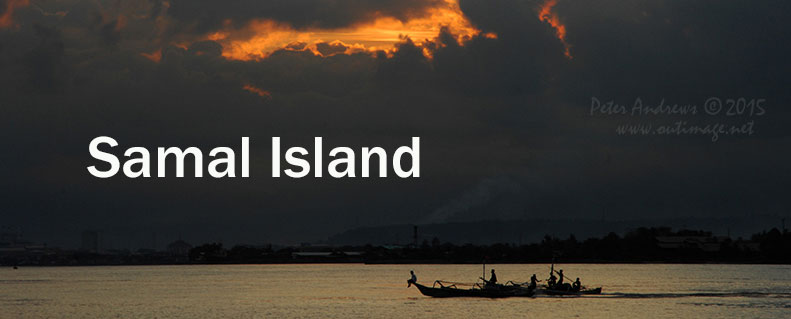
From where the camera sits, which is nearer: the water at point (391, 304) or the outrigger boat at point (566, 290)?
the water at point (391, 304)

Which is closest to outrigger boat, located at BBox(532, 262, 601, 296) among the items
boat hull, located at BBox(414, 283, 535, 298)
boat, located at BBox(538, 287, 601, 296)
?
boat, located at BBox(538, 287, 601, 296)

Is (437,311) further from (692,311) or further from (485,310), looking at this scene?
(692,311)

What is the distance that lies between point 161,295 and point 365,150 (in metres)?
43.9

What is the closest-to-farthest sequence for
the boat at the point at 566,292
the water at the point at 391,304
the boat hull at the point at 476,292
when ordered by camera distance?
1. the water at the point at 391,304
2. the boat hull at the point at 476,292
3. the boat at the point at 566,292

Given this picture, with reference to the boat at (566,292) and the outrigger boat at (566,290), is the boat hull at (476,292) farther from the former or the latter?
the outrigger boat at (566,290)

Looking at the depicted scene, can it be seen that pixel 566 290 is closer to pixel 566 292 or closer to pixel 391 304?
pixel 566 292

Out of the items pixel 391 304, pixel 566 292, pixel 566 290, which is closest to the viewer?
pixel 391 304

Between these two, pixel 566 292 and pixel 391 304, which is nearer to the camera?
pixel 391 304

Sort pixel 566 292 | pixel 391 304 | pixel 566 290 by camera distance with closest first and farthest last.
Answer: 1. pixel 391 304
2. pixel 566 292
3. pixel 566 290

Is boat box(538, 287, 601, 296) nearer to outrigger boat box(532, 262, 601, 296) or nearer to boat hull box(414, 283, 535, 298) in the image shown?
outrigger boat box(532, 262, 601, 296)

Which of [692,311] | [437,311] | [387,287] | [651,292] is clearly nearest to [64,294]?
[387,287]

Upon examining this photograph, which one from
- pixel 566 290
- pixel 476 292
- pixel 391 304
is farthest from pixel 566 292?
pixel 391 304

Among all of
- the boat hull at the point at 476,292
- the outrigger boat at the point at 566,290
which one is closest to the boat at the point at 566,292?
the outrigger boat at the point at 566,290

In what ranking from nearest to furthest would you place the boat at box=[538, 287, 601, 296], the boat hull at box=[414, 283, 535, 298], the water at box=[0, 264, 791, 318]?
1. the water at box=[0, 264, 791, 318]
2. the boat hull at box=[414, 283, 535, 298]
3. the boat at box=[538, 287, 601, 296]
